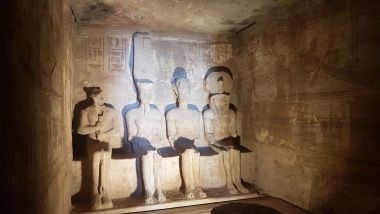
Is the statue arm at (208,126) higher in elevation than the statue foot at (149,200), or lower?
higher

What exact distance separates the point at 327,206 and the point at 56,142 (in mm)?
3645

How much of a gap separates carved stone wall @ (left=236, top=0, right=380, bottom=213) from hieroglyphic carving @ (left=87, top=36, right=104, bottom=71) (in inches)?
121

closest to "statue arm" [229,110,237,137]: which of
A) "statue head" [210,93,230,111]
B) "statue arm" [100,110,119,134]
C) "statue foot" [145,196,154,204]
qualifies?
"statue head" [210,93,230,111]

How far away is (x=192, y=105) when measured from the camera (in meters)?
5.95

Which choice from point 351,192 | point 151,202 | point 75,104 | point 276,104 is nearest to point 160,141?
point 151,202

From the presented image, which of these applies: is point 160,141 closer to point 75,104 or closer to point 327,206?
point 75,104

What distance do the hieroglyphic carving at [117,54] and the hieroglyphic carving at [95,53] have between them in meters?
0.17

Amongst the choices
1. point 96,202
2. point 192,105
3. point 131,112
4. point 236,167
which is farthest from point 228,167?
point 96,202

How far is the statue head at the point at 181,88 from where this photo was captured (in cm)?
540

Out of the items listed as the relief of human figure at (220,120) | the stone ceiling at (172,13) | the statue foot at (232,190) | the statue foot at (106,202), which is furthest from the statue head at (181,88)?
the statue foot at (106,202)

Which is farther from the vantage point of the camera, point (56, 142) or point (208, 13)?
point (208, 13)

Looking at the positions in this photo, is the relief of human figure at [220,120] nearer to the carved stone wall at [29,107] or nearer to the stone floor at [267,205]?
the stone floor at [267,205]

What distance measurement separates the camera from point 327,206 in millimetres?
3684

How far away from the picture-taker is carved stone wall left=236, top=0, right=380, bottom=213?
3141mm
